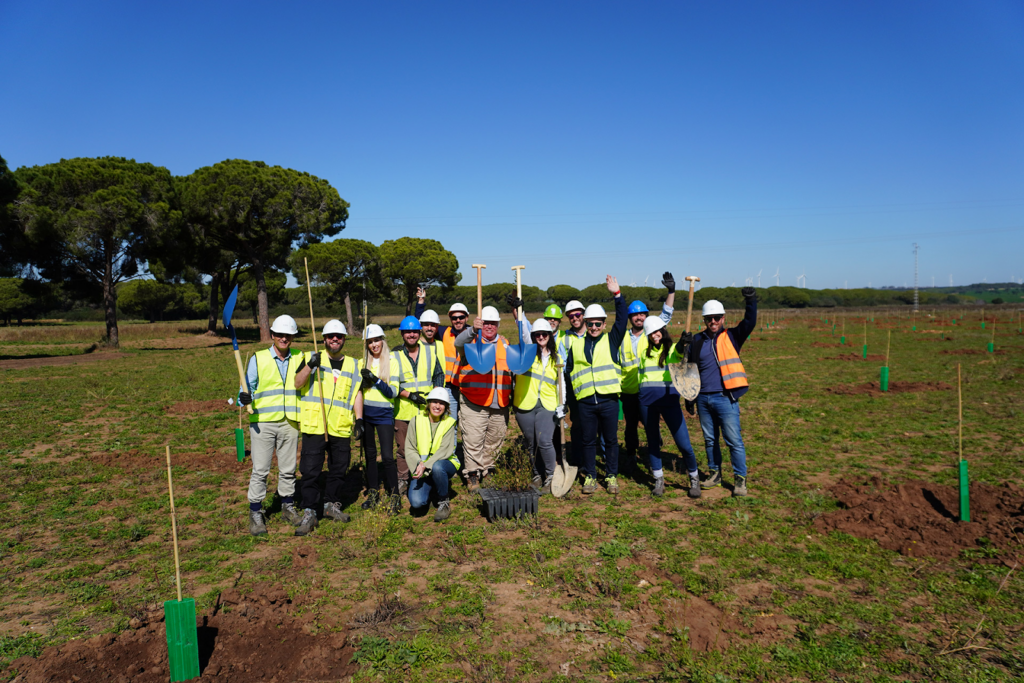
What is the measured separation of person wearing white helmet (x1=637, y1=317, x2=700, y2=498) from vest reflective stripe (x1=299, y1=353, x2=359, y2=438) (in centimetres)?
348

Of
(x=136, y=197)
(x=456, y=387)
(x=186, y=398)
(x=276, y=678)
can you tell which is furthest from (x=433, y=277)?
(x=276, y=678)

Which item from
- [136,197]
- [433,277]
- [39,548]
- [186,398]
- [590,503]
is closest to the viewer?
[39,548]

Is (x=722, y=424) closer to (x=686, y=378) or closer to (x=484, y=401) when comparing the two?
(x=686, y=378)

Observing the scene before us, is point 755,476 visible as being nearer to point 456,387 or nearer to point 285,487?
point 456,387

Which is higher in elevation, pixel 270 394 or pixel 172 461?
pixel 270 394

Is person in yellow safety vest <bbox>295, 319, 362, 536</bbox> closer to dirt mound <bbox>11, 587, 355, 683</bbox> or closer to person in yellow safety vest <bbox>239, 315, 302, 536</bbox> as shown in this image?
person in yellow safety vest <bbox>239, 315, 302, 536</bbox>

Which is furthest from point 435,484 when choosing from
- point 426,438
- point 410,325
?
point 410,325

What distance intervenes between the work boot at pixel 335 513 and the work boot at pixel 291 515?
0.30 m

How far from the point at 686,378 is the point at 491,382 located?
2.36 m

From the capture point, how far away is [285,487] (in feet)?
20.7

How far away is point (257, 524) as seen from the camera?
607 centimetres

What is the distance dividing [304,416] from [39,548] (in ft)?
9.90

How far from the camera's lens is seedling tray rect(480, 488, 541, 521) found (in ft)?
20.5

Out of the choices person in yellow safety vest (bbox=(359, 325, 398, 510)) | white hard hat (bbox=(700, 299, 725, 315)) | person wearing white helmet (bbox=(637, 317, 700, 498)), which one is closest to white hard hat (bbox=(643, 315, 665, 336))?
person wearing white helmet (bbox=(637, 317, 700, 498))
